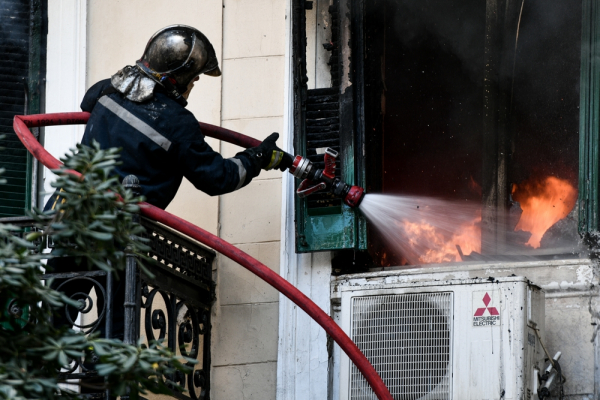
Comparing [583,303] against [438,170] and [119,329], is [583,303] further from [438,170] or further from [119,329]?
[119,329]

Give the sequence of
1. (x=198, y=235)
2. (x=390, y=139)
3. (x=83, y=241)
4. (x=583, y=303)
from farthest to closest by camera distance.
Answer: (x=390, y=139) < (x=583, y=303) < (x=198, y=235) < (x=83, y=241)

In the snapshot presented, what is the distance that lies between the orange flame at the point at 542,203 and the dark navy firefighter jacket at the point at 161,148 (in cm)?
218

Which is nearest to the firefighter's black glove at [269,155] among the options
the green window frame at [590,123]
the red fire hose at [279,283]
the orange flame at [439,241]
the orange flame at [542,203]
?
the red fire hose at [279,283]

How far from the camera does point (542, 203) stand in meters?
7.61

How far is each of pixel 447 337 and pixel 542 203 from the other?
206 cm

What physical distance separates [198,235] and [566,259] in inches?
83.2

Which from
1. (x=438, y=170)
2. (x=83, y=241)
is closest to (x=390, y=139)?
(x=438, y=170)

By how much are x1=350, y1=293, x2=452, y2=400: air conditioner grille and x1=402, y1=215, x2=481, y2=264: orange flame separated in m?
1.30

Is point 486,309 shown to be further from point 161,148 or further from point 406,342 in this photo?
point 161,148

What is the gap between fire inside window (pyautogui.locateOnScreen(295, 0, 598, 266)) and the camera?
7340 millimetres

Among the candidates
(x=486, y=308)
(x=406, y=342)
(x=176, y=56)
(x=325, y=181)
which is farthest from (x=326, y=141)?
(x=486, y=308)

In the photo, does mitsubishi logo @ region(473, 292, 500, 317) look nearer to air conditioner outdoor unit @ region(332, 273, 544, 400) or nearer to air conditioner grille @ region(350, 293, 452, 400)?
air conditioner outdoor unit @ region(332, 273, 544, 400)

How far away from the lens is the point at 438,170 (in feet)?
25.4

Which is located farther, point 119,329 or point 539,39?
point 539,39
